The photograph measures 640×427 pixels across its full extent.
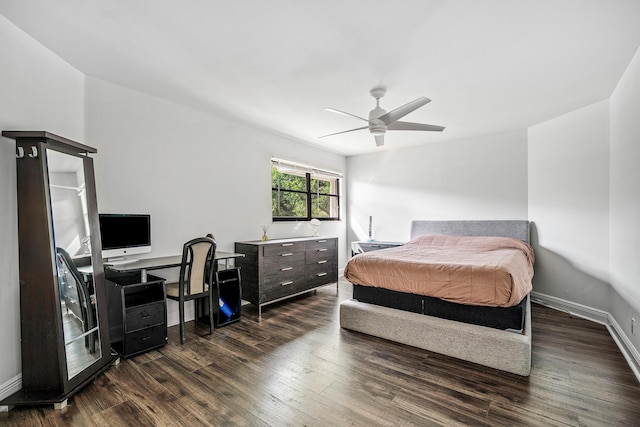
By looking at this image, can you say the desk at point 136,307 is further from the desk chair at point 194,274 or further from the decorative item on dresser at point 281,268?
the decorative item on dresser at point 281,268

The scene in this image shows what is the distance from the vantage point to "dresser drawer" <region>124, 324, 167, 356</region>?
255cm

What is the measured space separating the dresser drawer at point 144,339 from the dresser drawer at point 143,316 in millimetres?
44

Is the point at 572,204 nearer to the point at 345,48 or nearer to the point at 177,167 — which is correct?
the point at 345,48

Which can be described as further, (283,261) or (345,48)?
(283,261)

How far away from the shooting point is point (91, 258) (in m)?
2.38

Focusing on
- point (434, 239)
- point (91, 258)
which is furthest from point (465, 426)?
point (434, 239)

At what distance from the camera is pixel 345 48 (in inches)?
90.5

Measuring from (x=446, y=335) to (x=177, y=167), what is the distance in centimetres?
331

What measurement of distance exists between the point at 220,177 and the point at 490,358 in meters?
3.51

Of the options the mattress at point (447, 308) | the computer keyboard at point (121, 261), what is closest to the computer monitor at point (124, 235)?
the computer keyboard at point (121, 261)

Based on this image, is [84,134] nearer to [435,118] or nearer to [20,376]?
[20,376]

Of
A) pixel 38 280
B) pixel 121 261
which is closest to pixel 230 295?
pixel 121 261

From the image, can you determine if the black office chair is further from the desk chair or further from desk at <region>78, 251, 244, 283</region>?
the desk chair

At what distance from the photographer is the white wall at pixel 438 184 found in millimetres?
4602
